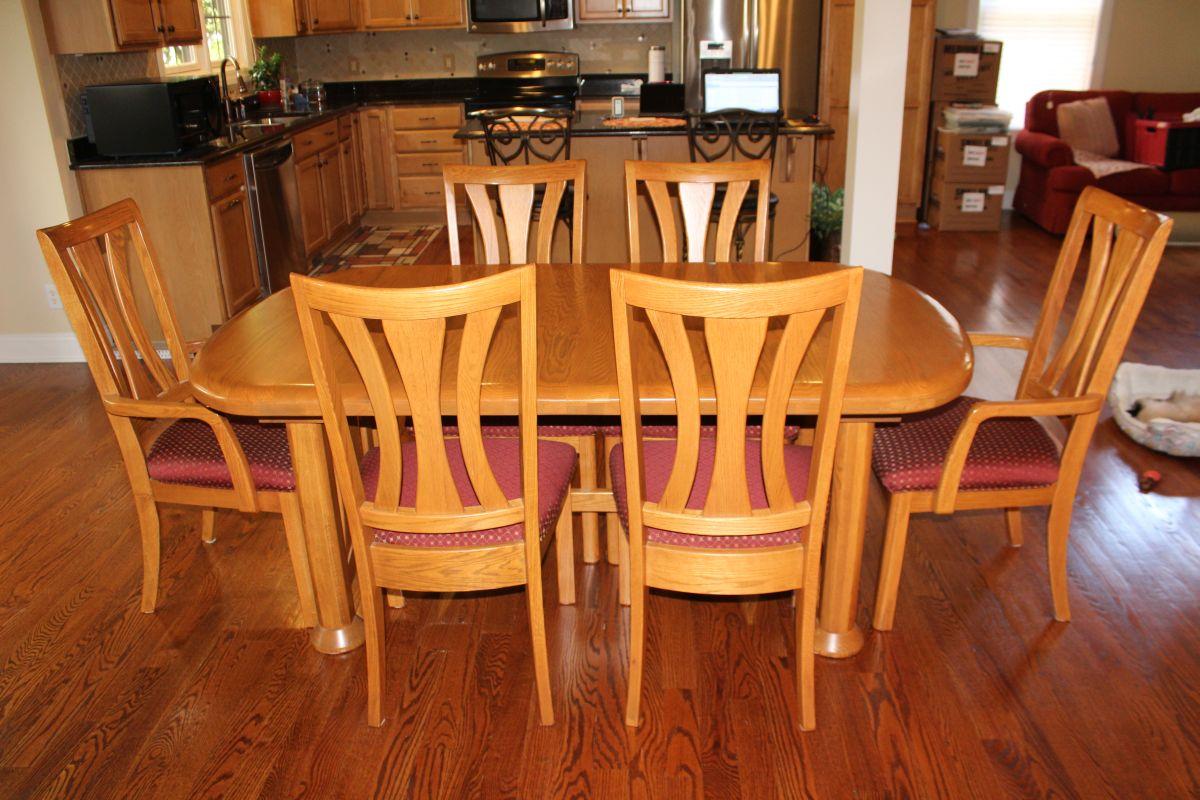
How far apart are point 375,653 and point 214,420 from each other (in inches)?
25.6

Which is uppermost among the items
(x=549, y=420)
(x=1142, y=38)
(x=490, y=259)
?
(x=1142, y=38)

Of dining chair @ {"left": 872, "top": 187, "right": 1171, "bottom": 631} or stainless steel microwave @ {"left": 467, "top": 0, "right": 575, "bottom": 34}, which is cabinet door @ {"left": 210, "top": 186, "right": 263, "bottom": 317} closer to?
stainless steel microwave @ {"left": 467, "top": 0, "right": 575, "bottom": 34}

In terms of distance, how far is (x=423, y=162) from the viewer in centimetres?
704

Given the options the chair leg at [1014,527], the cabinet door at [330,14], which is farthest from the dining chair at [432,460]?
the cabinet door at [330,14]

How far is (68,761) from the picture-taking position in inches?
81.5

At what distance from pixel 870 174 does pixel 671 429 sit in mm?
1532

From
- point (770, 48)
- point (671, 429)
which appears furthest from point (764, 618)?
point (770, 48)

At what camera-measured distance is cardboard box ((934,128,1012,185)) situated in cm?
634

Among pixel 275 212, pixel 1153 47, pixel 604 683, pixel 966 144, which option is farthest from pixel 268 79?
pixel 1153 47

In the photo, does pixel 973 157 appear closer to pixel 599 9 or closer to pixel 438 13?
pixel 599 9

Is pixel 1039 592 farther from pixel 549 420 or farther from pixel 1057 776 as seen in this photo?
pixel 549 420

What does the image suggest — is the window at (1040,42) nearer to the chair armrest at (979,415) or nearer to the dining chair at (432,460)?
the chair armrest at (979,415)

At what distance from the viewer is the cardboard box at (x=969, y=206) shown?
650 cm

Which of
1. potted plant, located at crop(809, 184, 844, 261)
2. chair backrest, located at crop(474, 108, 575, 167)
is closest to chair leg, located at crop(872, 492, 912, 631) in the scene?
chair backrest, located at crop(474, 108, 575, 167)
